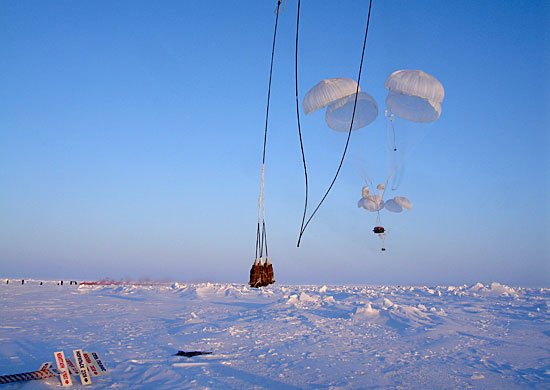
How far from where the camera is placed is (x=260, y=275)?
1015 cm

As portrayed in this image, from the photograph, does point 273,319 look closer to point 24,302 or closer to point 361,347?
point 361,347

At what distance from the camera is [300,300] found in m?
20.9

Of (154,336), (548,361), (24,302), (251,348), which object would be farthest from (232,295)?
(548,361)

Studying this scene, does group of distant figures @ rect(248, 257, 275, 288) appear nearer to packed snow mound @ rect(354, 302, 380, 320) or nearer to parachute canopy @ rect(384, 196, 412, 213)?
packed snow mound @ rect(354, 302, 380, 320)

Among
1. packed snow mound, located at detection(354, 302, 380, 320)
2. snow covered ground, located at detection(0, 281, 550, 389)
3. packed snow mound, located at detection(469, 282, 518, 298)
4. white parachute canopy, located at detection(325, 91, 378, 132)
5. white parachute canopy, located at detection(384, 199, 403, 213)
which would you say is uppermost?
white parachute canopy, located at detection(325, 91, 378, 132)

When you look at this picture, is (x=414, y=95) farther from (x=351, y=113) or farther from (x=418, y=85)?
(x=351, y=113)

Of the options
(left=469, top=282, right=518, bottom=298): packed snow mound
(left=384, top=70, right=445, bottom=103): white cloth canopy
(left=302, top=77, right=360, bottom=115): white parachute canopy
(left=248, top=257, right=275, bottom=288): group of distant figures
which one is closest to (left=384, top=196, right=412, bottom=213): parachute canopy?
(left=384, top=70, right=445, bottom=103): white cloth canopy

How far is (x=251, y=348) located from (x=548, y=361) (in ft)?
22.9

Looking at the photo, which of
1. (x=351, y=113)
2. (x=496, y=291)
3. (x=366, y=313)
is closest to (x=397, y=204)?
(x=366, y=313)

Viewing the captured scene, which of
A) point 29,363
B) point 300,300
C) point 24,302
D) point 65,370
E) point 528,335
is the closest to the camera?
point 65,370

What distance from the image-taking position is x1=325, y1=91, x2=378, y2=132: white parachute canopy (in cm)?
1290

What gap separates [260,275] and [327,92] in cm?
506

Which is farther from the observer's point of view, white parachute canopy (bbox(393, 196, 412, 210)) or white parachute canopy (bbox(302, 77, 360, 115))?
white parachute canopy (bbox(393, 196, 412, 210))

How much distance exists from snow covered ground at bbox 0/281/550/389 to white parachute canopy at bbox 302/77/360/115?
6359mm
